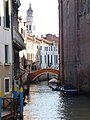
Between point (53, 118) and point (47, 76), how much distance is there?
6136 cm

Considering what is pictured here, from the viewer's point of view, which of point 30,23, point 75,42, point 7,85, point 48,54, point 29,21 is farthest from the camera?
point 29,21

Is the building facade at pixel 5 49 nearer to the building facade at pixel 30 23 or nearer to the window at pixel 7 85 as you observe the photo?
the window at pixel 7 85

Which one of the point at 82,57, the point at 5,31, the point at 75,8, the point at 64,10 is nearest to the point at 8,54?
the point at 5,31

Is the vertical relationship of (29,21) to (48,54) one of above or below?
above

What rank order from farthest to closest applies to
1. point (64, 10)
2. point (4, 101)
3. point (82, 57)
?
point (64, 10), point (82, 57), point (4, 101)

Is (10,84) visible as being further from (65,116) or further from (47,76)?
(47,76)

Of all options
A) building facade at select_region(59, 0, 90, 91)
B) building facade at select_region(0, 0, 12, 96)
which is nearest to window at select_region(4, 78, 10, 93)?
building facade at select_region(0, 0, 12, 96)

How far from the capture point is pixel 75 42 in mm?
49125

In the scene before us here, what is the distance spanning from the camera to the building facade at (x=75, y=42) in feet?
148

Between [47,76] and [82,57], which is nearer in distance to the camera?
[82,57]

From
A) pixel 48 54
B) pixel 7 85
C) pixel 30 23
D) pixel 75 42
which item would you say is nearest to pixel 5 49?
pixel 7 85

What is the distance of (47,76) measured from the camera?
86750 mm

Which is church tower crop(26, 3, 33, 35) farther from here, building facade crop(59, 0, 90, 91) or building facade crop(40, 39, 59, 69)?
building facade crop(59, 0, 90, 91)

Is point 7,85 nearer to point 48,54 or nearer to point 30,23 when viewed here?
point 48,54
